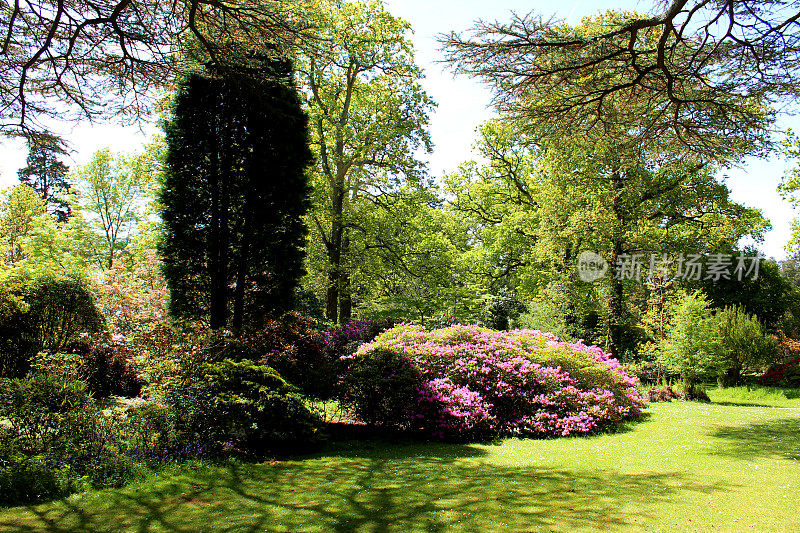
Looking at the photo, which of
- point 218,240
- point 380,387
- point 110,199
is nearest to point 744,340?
point 380,387

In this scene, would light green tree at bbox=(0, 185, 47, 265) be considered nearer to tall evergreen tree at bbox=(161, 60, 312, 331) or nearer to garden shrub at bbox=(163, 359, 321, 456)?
tall evergreen tree at bbox=(161, 60, 312, 331)

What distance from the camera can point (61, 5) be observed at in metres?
5.50

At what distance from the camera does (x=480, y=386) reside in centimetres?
841

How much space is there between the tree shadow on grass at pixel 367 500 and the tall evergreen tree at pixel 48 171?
223 inches

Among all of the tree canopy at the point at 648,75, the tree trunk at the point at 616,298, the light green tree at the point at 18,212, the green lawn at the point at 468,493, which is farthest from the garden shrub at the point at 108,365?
the light green tree at the point at 18,212

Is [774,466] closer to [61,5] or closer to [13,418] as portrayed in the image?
[13,418]

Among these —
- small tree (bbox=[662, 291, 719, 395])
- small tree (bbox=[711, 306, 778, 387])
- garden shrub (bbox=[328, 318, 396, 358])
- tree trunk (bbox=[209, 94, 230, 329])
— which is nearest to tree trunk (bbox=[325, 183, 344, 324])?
garden shrub (bbox=[328, 318, 396, 358])

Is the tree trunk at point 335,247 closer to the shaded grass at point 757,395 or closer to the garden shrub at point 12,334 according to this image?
the garden shrub at point 12,334

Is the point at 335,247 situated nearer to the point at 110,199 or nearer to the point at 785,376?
the point at 785,376

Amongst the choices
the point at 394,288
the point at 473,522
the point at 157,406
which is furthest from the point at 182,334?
the point at 394,288

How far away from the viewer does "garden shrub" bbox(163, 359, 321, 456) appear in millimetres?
5828

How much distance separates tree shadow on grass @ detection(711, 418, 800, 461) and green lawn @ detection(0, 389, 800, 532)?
48 mm

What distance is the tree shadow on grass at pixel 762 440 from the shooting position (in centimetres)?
625

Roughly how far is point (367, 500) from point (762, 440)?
672 centimetres
